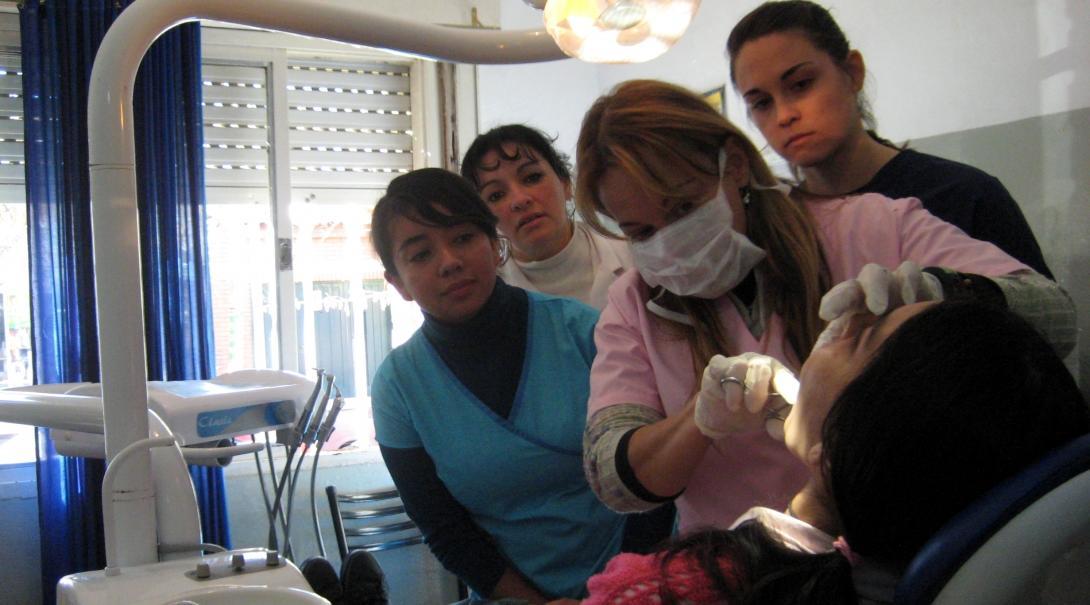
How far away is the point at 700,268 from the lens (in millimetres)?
1110

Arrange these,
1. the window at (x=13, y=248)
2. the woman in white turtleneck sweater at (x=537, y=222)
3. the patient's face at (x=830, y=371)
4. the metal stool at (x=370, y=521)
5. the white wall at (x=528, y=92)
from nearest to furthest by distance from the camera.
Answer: the patient's face at (x=830, y=371) < the woman in white turtleneck sweater at (x=537, y=222) < the metal stool at (x=370, y=521) < the window at (x=13, y=248) < the white wall at (x=528, y=92)

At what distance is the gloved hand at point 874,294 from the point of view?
79cm

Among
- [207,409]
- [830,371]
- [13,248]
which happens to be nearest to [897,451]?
[830,371]

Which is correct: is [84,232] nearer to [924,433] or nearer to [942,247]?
[942,247]

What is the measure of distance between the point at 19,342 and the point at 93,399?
2.59 metres

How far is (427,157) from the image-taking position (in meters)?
3.84

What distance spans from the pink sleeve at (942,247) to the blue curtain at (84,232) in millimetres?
2806

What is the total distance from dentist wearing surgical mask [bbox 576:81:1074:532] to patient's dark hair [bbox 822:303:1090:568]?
0.29 meters

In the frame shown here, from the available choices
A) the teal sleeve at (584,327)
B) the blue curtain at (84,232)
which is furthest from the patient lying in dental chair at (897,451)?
the blue curtain at (84,232)

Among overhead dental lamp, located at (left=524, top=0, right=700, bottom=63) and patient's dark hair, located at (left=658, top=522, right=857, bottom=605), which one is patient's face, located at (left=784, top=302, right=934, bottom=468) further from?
overhead dental lamp, located at (left=524, top=0, right=700, bottom=63)

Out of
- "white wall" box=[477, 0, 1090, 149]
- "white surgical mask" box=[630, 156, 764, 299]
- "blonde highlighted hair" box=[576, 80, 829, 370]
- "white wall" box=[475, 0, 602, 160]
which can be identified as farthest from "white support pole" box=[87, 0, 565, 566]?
"white wall" box=[475, 0, 602, 160]

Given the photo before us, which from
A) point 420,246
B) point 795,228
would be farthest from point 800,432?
point 420,246

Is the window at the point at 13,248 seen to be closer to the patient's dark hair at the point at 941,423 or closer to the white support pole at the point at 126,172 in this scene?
the white support pole at the point at 126,172

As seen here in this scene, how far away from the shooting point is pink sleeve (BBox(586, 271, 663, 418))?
1.15m
